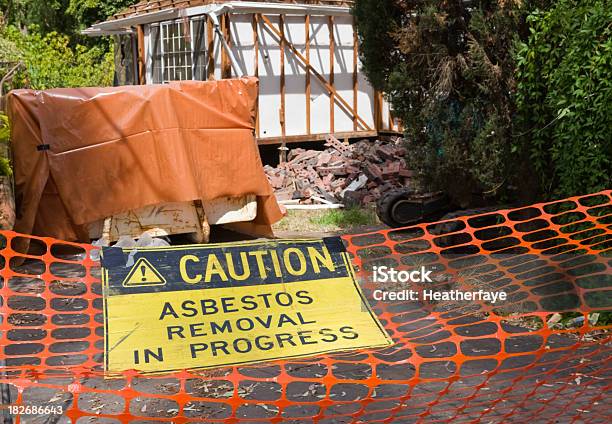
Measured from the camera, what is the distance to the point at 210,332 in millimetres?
4262

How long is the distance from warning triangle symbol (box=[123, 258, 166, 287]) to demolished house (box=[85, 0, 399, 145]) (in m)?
13.5

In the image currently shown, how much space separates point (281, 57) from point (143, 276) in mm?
14453

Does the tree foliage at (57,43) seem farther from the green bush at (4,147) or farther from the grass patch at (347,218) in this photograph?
the grass patch at (347,218)

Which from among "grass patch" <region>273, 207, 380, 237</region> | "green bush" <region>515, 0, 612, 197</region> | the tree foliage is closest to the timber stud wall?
the tree foliage

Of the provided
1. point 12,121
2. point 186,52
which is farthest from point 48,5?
point 12,121

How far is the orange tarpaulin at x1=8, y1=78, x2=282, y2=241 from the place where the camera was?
1016 cm

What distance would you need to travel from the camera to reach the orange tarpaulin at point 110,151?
10.2 meters

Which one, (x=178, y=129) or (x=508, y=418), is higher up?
(x=178, y=129)

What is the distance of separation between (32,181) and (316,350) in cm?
701

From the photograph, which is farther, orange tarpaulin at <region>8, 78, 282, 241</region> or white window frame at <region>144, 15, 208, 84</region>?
white window frame at <region>144, 15, 208, 84</region>

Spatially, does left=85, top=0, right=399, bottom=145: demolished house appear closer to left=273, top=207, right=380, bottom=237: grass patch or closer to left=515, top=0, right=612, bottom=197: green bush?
left=273, top=207, right=380, bottom=237: grass patch

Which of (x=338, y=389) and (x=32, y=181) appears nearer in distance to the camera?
(x=338, y=389)

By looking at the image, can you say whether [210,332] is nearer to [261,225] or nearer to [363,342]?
[363,342]

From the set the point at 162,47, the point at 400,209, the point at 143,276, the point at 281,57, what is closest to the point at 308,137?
the point at 281,57
